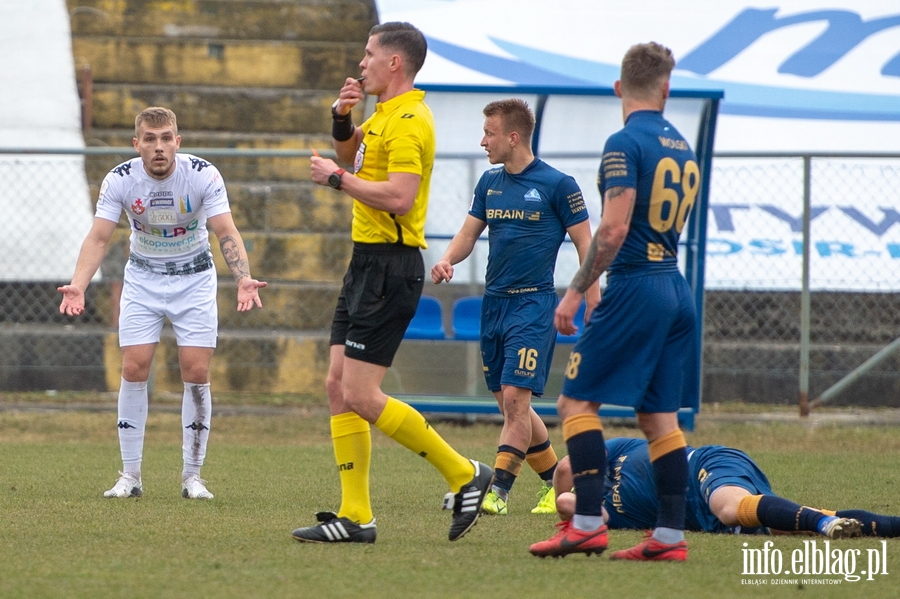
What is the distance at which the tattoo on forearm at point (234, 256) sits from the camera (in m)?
6.36

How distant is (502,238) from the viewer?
6.34 meters

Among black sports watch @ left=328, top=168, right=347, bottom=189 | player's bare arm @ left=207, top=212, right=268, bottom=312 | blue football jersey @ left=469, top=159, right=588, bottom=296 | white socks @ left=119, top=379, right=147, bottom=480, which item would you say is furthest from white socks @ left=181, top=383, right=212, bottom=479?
black sports watch @ left=328, top=168, right=347, bottom=189

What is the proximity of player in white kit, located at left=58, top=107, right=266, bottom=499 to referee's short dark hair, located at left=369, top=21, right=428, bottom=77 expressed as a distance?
68.9 inches

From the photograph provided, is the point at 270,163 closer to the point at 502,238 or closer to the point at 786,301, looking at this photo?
the point at 786,301

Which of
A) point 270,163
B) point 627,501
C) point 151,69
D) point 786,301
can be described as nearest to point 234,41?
point 151,69

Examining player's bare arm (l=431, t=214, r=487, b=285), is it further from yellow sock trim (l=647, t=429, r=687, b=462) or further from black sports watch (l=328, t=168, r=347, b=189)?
yellow sock trim (l=647, t=429, r=687, b=462)

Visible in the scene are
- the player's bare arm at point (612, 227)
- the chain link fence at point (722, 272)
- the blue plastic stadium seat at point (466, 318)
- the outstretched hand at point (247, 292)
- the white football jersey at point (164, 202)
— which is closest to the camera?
the player's bare arm at point (612, 227)

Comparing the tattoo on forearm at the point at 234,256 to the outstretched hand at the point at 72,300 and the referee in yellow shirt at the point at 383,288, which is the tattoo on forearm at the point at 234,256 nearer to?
the outstretched hand at the point at 72,300

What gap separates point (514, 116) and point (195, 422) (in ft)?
7.90

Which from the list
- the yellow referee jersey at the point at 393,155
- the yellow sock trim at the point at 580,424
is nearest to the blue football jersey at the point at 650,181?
the yellow sock trim at the point at 580,424

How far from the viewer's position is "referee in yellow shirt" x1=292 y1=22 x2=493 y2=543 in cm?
492

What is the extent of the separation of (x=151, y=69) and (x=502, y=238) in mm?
8688

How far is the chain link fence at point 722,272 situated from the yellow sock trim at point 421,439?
526 cm

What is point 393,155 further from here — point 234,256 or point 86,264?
point 86,264
